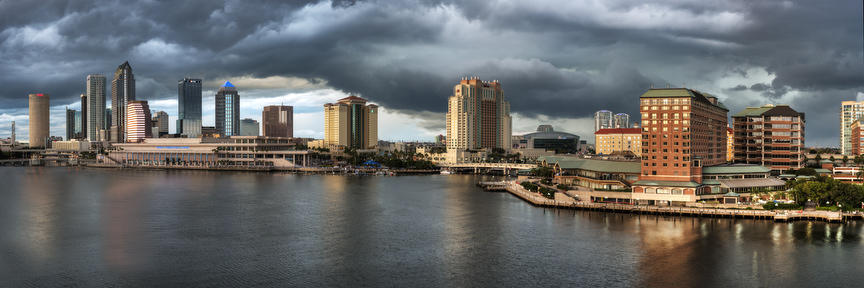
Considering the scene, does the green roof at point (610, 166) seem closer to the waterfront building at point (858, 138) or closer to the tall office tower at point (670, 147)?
the tall office tower at point (670, 147)

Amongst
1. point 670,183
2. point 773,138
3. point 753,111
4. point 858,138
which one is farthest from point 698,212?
point 858,138

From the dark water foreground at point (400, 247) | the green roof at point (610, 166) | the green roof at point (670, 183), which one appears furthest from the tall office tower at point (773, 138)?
the dark water foreground at point (400, 247)

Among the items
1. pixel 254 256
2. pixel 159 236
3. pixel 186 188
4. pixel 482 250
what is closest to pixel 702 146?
pixel 482 250

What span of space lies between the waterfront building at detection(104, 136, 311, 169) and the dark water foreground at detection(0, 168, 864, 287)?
99584 mm

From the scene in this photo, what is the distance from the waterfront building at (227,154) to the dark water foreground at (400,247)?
99.6 metres

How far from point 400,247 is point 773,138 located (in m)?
81.4

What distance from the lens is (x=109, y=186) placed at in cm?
11312

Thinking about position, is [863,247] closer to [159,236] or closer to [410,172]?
[159,236]

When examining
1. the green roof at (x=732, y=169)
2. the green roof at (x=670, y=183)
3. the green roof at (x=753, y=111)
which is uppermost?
A: the green roof at (x=753, y=111)

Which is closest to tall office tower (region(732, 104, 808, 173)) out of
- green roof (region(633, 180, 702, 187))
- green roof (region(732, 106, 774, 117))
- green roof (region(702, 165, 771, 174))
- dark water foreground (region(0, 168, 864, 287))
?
green roof (region(732, 106, 774, 117))

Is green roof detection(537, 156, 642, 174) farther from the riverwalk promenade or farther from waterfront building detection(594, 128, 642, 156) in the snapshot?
waterfront building detection(594, 128, 642, 156)

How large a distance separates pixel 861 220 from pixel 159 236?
74169mm

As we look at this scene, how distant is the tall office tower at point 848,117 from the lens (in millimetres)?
180000

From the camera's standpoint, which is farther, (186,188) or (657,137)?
(186,188)
